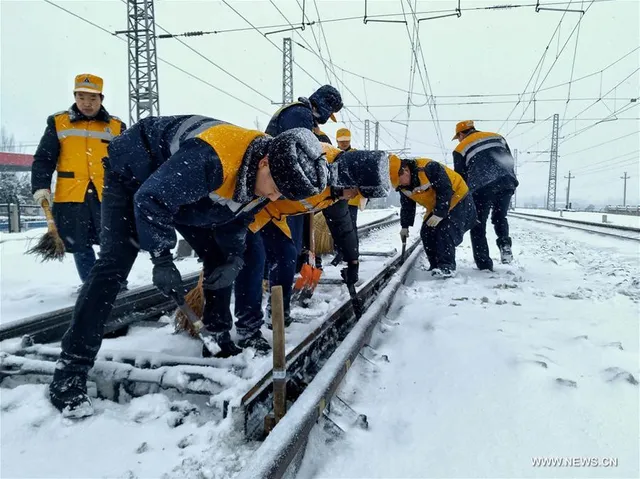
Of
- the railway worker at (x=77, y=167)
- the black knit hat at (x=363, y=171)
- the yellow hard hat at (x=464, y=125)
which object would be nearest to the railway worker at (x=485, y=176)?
the yellow hard hat at (x=464, y=125)

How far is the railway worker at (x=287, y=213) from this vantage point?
8.68 ft

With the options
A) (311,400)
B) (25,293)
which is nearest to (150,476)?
(311,400)

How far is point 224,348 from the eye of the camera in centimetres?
250

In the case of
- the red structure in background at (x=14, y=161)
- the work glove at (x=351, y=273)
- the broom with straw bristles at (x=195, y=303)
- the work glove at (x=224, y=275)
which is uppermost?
the red structure in background at (x=14, y=161)

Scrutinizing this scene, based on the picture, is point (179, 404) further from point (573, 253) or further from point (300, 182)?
point (573, 253)

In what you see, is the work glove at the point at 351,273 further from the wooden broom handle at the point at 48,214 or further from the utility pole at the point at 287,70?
the utility pole at the point at 287,70

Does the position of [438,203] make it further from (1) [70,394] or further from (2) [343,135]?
(1) [70,394]

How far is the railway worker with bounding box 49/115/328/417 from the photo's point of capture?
1806 mm

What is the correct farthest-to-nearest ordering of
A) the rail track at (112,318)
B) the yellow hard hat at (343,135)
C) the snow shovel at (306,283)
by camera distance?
the yellow hard hat at (343,135) → the snow shovel at (306,283) → the rail track at (112,318)

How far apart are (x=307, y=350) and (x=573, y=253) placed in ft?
23.1

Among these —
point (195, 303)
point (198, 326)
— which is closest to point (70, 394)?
point (198, 326)

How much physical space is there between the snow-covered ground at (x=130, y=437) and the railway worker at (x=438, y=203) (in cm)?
310

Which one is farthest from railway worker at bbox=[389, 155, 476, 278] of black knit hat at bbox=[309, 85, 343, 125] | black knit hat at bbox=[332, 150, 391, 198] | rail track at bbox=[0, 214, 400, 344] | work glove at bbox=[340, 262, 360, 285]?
rail track at bbox=[0, 214, 400, 344]

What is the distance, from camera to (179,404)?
1.99 metres
